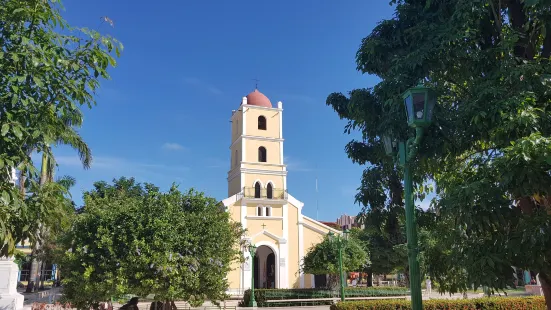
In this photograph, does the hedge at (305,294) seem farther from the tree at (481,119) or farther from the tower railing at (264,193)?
the tree at (481,119)

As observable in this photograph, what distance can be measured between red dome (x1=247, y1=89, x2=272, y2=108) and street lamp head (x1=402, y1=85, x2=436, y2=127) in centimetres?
3341

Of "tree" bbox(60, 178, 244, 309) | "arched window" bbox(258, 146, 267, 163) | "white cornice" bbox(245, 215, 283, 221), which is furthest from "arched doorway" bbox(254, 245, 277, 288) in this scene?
"tree" bbox(60, 178, 244, 309)

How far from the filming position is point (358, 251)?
2873 cm

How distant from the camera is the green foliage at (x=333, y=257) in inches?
1113

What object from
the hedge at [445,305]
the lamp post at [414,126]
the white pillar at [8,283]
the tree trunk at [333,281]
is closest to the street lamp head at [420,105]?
the lamp post at [414,126]

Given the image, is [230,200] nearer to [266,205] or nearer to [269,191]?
[266,205]

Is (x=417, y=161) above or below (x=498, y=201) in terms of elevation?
above

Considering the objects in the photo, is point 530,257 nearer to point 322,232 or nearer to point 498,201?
point 498,201

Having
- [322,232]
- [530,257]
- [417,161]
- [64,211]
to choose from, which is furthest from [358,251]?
[64,211]

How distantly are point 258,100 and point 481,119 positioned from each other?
109 ft

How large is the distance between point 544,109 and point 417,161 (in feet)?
7.12

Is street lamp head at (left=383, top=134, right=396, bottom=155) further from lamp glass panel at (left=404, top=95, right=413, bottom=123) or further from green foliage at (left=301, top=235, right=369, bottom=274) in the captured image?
green foliage at (left=301, top=235, right=369, bottom=274)

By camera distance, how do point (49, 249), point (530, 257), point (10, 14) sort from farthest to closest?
point (49, 249), point (530, 257), point (10, 14)

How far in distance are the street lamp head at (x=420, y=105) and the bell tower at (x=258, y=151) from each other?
100.0 feet
